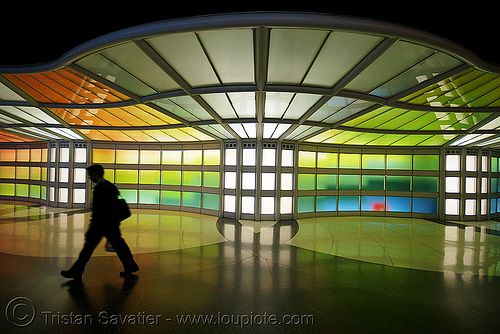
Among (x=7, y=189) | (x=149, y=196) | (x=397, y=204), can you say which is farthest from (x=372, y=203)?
(x=7, y=189)

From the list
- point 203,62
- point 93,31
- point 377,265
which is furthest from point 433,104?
point 93,31

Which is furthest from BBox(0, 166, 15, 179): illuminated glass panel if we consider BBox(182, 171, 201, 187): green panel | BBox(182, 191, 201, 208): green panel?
BBox(182, 191, 201, 208): green panel

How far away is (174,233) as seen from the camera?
9867 millimetres

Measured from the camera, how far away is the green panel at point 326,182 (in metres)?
15.2

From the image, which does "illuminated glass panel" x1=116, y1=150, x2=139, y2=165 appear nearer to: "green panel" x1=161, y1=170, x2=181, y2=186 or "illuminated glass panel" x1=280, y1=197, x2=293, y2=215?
"green panel" x1=161, y1=170, x2=181, y2=186

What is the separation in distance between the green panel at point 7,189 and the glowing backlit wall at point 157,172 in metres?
9.87

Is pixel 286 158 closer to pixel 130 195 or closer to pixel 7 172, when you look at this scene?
pixel 130 195

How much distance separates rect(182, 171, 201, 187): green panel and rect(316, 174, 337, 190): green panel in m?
7.48

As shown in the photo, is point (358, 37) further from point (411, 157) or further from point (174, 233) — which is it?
point (411, 157)

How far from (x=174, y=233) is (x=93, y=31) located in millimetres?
7184

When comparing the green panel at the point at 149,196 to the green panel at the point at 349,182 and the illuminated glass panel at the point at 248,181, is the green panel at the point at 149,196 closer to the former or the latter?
the illuminated glass panel at the point at 248,181

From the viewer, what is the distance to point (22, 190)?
64.7ft

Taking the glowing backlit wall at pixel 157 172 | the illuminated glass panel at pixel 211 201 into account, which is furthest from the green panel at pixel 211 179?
the illuminated glass panel at pixel 211 201

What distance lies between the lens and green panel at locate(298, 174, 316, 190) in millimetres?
14516
